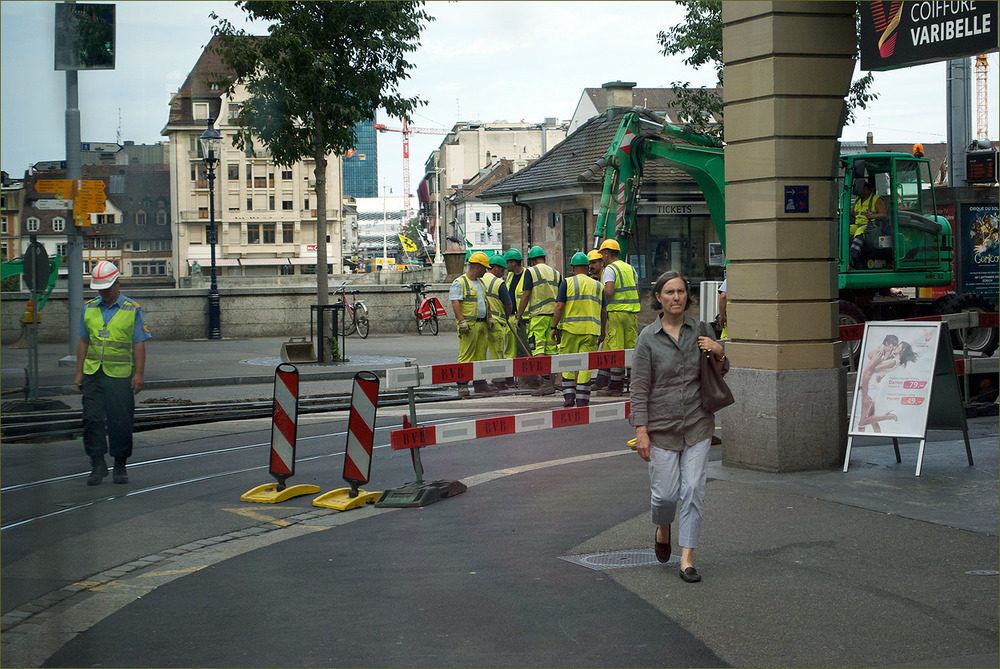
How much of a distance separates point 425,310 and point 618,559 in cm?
2385

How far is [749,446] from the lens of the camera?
29.0 ft

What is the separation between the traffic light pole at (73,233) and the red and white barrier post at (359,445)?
113 inches

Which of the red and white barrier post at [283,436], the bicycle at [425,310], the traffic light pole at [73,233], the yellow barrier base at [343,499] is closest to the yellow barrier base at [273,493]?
the red and white barrier post at [283,436]

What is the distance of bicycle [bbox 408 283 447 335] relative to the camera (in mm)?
29953

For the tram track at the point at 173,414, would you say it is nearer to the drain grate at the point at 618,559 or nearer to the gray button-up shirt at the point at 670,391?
the drain grate at the point at 618,559

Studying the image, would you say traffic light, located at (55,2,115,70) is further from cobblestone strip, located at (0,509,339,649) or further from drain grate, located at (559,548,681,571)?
drain grate, located at (559,548,681,571)

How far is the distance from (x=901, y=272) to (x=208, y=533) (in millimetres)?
13320

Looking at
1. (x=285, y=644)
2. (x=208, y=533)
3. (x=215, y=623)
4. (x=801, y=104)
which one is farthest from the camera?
(x=801, y=104)

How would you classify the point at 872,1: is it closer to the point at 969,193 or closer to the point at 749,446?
the point at 749,446

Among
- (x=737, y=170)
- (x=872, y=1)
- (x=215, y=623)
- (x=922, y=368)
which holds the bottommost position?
(x=215, y=623)

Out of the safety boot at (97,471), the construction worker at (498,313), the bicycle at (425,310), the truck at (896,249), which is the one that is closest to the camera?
the safety boot at (97,471)

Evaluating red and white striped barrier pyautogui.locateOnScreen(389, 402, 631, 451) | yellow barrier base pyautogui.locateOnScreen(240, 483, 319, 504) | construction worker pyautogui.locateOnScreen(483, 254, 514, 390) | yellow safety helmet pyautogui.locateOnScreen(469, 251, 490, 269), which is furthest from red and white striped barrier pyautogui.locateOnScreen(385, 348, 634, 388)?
construction worker pyautogui.locateOnScreen(483, 254, 514, 390)

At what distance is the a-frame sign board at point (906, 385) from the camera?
28.2 ft

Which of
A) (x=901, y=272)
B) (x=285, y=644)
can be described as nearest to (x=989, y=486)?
(x=285, y=644)
